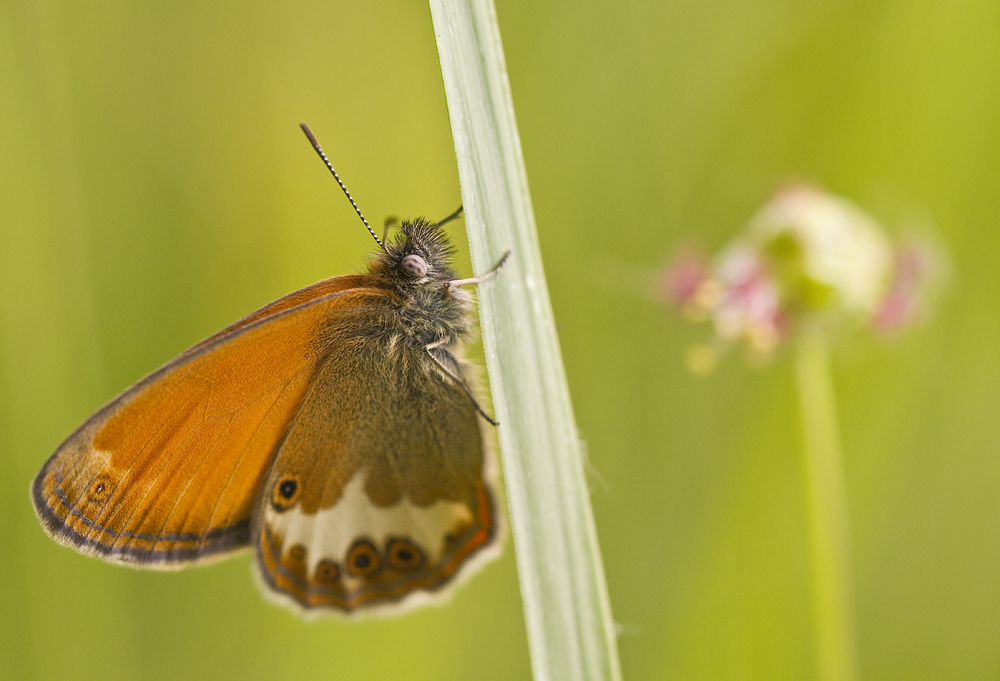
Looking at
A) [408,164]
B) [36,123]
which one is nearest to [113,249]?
[36,123]

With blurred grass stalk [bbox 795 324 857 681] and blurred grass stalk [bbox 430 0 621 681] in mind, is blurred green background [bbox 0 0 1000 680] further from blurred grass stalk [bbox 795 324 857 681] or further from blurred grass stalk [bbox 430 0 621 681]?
blurred grass stalk [bbox 430 0 621 681]

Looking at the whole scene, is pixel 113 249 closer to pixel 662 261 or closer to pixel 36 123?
pixel 36 123

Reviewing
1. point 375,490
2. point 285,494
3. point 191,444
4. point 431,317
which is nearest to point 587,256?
point 431,317

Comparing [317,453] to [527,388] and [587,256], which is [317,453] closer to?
[527,388]

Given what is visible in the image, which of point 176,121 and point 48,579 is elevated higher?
point 176,121

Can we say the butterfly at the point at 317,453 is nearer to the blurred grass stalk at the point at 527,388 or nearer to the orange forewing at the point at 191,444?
the orange forewing at the point at 191,444

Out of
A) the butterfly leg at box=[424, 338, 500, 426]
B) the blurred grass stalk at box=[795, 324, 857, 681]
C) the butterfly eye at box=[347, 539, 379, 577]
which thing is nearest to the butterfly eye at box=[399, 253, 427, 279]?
the butterfly leg at box=[424, 338, 500, 426]

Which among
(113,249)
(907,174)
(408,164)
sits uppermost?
(408,164)

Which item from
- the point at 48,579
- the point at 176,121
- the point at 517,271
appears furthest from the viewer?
the point at 176,121
